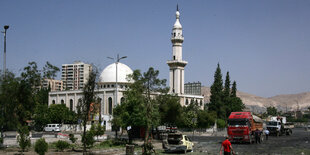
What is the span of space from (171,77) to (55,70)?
214 feet

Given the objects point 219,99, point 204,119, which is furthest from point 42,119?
point 219,99

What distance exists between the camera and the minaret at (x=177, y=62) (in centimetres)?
9088

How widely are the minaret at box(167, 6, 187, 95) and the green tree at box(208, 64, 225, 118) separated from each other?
9.61 metres

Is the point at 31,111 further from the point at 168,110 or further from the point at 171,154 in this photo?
the point at 168,110

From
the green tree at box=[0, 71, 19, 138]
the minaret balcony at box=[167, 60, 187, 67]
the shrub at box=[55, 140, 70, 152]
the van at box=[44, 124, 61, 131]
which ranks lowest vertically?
the van at box=[44, 124, 61, 131]

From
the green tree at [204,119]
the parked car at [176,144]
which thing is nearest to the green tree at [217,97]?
the green tree at [204,119]

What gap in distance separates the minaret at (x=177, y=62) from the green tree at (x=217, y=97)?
378 inches

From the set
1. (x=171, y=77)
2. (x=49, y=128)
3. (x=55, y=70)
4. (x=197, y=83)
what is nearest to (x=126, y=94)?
(x=55, y=70)

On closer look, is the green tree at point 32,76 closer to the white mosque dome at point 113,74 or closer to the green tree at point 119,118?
the green tree at point 119,118

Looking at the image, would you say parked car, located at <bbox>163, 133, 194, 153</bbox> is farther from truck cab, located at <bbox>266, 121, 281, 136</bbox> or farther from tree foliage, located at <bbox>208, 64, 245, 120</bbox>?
tree foliage, located at <bbox>208, 64, 245, 120</bbox>

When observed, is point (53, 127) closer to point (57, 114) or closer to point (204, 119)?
point (57, 114)

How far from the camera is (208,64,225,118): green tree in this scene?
8400cm

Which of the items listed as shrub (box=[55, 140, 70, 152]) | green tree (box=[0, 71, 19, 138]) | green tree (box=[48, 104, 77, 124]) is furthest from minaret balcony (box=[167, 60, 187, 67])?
shrub (box=[55, 140, 70, 152])

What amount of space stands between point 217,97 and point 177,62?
13.4 m
